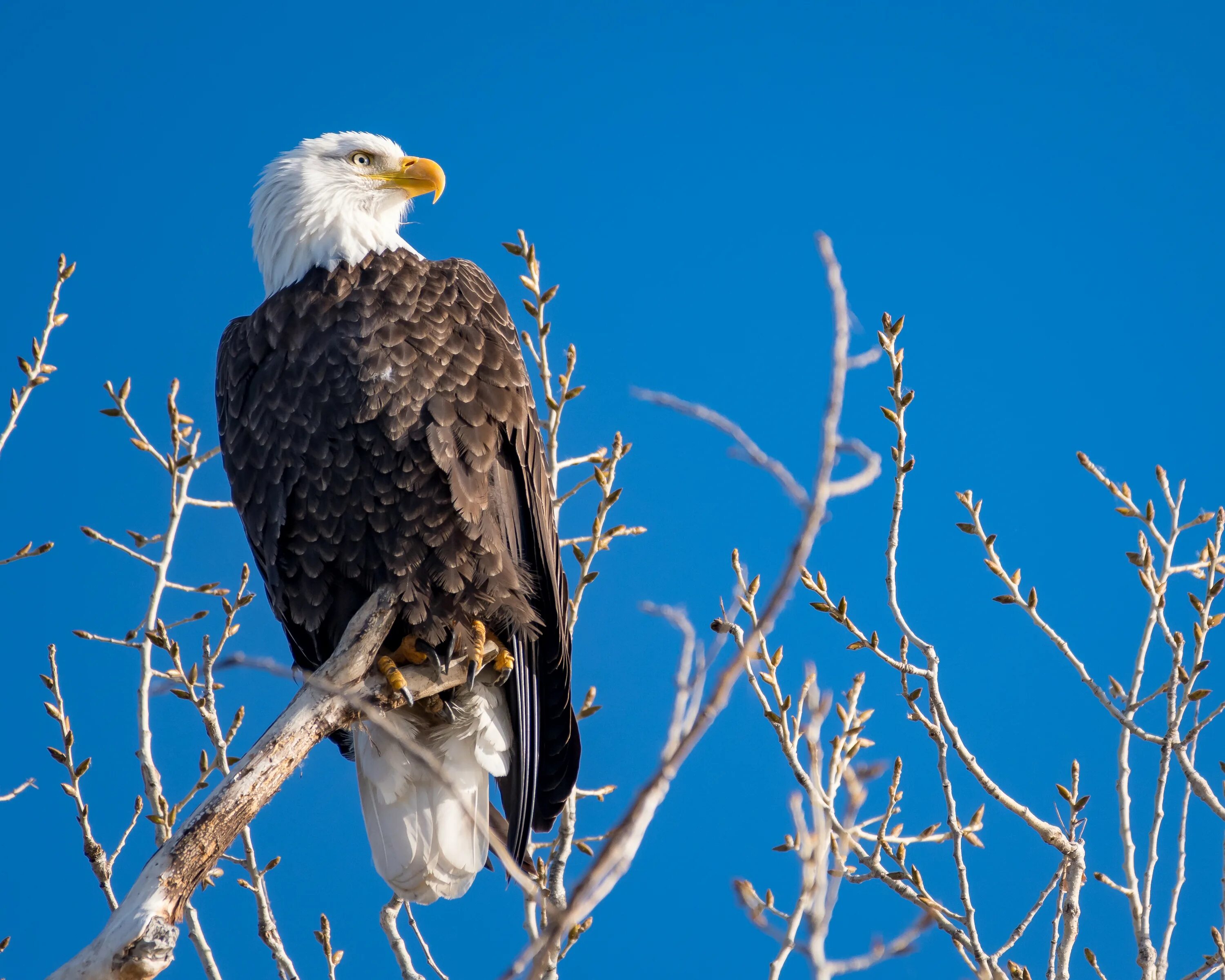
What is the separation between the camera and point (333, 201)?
4.11 metres

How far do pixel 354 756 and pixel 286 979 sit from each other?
0.86 meters

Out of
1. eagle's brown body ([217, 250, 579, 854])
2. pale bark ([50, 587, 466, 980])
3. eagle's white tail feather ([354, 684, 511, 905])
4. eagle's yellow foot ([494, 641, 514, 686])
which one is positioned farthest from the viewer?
eagle's white tail feather ([354, 684, 511, 905])

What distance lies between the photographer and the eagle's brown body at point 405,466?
3.39m

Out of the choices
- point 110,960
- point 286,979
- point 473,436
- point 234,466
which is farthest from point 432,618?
point 110,960

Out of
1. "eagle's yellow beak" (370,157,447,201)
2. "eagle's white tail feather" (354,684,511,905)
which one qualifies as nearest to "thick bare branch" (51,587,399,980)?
"eagle's white tail feather" (354,684,511,905)

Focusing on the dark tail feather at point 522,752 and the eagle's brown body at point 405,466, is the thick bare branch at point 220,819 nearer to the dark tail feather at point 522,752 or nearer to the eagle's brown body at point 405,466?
the eagle's brown body at point 405,466

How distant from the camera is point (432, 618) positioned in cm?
349

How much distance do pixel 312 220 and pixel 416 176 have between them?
0.48 m

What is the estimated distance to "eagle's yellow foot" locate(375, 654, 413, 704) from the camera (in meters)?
3.41

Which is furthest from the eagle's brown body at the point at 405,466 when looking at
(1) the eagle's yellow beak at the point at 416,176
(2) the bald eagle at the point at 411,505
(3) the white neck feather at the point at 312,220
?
(1) the eagle's yellow beak at the point at 416,176

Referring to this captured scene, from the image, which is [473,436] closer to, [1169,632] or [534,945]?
[1169,632]

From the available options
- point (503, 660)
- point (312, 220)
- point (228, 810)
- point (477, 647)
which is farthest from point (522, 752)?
point (312, 220)

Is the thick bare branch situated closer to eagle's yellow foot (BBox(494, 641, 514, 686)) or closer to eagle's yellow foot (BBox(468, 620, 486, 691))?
eagle's yellow foot (BBox(468, 620, 486, 691))

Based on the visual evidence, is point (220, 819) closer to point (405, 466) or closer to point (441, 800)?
point (405, 466)
